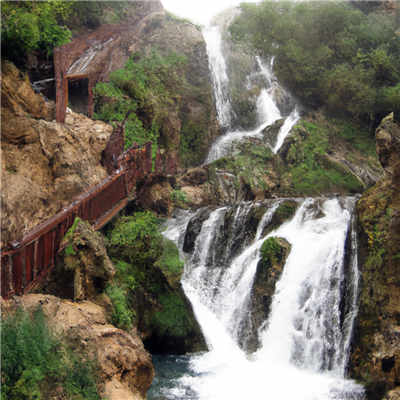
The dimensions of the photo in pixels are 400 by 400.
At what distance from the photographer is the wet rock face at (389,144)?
A: 11.0 metres

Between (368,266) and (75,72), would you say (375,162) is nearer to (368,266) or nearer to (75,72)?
(368,266)

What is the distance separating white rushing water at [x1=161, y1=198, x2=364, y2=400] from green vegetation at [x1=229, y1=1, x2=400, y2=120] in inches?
465

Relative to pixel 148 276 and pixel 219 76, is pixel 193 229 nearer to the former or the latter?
pixel 148 276

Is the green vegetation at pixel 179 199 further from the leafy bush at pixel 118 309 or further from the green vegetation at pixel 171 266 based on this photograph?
the leafy bush at pixel 118 309

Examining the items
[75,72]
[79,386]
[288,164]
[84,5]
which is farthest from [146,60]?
[79,386]

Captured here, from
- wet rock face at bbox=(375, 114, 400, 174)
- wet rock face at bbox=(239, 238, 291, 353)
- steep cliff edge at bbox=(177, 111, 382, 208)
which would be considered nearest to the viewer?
wet rock face at bbox=(239, 238, 291, 353)

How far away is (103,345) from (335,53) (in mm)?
24113

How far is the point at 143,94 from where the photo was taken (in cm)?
1653

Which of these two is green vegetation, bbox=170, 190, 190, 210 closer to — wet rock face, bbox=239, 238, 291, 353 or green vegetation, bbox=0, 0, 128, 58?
wet rock face, bbox=239, 238, 291, 353

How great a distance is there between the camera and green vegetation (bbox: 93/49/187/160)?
14430mm

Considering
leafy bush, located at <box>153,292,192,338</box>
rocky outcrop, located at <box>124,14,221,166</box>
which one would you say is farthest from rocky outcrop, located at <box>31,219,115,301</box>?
rocky outcrop, located at <box>124,14,221,166</box>

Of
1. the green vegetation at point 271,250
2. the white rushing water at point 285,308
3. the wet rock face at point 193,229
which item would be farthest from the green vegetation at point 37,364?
the wet rock face at point 193,229

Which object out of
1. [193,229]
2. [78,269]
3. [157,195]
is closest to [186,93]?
[157,195]

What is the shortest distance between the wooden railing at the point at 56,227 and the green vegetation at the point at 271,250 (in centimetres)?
487
